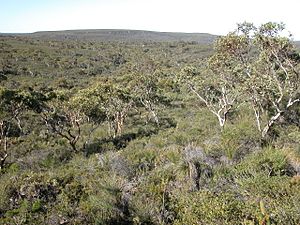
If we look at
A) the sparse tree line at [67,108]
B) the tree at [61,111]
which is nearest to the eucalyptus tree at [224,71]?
the sparse tree line at [67,108]

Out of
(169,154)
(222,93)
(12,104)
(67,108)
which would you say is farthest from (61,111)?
(169,154)

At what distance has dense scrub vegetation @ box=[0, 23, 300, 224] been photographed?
12094 millimetres

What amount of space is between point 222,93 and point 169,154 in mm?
11469

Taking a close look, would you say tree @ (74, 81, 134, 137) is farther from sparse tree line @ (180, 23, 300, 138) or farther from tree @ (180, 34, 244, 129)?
sparse tree line @ (180, 23, 300, 138)

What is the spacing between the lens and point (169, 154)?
19312 millimetres

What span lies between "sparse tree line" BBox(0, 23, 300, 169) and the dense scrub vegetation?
0.11 metres

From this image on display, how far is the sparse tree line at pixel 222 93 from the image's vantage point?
22328 mm

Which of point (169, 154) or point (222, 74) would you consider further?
point (222, 74)

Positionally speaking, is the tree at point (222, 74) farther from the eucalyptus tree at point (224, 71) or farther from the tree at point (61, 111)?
the tree at point (61, 111)

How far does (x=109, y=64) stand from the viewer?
312 feet

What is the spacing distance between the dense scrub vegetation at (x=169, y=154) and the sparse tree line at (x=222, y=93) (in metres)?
0.11

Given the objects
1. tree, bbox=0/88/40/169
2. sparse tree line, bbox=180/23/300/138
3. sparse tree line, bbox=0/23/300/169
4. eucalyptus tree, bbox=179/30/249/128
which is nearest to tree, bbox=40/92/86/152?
sparse tree line, bbox=0/23/300/169

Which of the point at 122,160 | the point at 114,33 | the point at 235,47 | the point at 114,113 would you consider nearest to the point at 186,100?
the point at 114,113

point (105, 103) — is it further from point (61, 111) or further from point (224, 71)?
point (224, 71)
